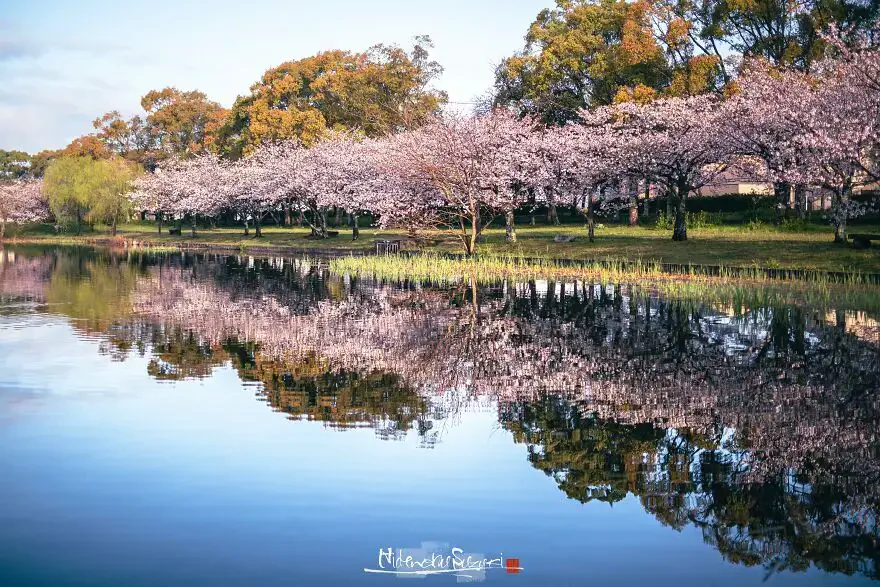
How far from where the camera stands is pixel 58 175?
113 m

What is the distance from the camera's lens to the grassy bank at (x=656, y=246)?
44219 mm

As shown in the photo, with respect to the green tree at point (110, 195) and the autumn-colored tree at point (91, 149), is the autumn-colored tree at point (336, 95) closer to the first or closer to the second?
the green tree at point (110, 195)

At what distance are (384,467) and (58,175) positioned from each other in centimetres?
11151

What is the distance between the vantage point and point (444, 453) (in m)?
13.4

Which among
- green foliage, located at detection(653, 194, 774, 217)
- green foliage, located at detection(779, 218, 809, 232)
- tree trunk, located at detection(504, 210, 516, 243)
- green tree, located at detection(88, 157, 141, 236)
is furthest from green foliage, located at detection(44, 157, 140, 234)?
green foliage, located at detection(779, 218, 809, 232)

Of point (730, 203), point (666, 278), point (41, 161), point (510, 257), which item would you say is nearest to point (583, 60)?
point (730, 203)

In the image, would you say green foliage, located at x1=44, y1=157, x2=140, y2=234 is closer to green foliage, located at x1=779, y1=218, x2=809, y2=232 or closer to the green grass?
the green grass

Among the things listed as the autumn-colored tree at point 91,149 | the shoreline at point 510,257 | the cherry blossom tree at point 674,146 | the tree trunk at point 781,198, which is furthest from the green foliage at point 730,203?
the autumn-colored tree at point 91,149

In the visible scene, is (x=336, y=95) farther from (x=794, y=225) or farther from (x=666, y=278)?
(x=666, y=278)

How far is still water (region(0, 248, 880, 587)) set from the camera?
945cm

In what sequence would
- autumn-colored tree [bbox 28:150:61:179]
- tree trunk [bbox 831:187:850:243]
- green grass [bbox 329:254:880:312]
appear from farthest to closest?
autumn-colored tree [bbox 28:150:61:179], tree trunk [bbox 831:187:850:243], green grass [bbox 329:254:880:312]

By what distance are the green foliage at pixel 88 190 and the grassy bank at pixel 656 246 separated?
17152 mm

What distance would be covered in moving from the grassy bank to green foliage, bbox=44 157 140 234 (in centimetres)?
1715

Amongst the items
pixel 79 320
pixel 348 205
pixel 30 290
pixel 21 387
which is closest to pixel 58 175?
pixel 348 205
